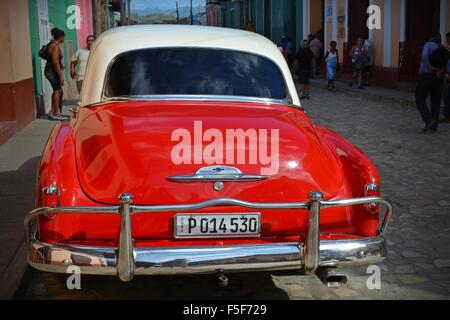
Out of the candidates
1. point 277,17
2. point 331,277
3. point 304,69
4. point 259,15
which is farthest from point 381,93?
point 259,15

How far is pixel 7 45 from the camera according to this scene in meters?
10.1

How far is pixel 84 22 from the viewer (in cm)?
2333

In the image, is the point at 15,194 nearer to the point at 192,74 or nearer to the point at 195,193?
the point at 192,74

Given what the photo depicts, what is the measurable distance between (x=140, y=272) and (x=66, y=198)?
2.02 feet

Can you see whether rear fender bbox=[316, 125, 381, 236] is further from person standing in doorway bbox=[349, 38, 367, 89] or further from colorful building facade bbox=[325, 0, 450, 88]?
person standing in doorway bbox=[349, 38, 367, 89]

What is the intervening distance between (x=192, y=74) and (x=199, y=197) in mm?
1427

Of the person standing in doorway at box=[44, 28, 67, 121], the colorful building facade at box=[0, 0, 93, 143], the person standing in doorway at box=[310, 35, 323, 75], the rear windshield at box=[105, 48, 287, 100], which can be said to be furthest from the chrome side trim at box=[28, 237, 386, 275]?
the person standing in doorway at box=[310, 35, 323, 75]

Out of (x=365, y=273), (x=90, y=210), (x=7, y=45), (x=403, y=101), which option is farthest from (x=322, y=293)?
(x=403, y=101)

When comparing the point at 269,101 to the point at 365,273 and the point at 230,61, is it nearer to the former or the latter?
the point at 230,61

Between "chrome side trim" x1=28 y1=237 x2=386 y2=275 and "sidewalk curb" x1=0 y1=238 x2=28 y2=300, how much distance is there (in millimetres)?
642

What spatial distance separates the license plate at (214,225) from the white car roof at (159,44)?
1.50m

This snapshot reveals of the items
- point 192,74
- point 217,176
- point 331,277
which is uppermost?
point 192,74

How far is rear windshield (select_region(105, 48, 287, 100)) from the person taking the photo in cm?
452

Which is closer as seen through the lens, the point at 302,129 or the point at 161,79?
the point at 302,129
